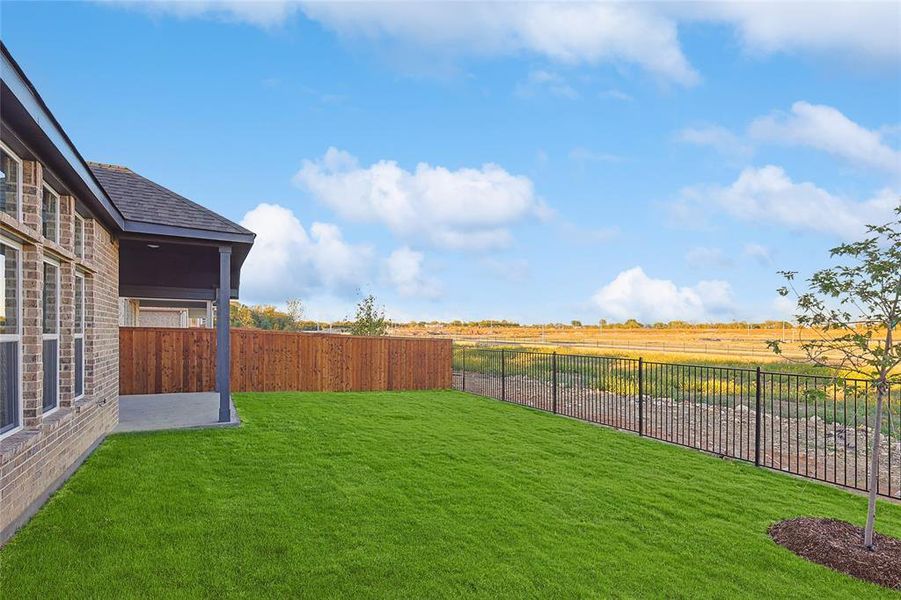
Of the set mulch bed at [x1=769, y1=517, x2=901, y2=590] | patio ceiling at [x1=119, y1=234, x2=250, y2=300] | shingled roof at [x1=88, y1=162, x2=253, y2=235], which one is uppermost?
shingled roof at [x1=88, y1=162, x2=253, y2=235]

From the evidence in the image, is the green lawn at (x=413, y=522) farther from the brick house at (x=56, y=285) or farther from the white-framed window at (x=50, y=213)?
the white-framed window at (x=50, y=213)

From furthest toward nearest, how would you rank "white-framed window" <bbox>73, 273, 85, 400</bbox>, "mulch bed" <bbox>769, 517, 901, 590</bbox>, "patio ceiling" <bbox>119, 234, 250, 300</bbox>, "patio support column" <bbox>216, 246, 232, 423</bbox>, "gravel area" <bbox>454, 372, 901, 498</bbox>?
"patio ceiling" <bbox>119, 234, 250, 300</bbox> → "patio support column" <bbox>216, 246, 232, 423</bbox> → "gravel area" <bbox>454, 372, 901, 498</bbox> → "white-framed window" <bbox>73, 273, 85, 400</bbox> → "mulch bed" <bbox>769, 517, 901, 590</bbox>

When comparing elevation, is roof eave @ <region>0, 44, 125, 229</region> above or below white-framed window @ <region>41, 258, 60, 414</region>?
above

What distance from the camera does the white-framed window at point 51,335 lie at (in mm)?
4984

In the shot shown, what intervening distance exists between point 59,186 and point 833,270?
710 centimetres

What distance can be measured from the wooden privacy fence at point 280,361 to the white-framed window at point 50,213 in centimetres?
868

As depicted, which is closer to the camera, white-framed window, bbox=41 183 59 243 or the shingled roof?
white-framed window, bbox=41 183 59 243

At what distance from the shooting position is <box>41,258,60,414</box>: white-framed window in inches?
196

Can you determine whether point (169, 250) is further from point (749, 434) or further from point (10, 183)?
point (749, 434)

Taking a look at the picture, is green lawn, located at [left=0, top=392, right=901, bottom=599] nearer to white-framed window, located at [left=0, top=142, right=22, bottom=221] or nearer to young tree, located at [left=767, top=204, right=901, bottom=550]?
young tree, located at [left=767, top=204, right=901, bottom=550]

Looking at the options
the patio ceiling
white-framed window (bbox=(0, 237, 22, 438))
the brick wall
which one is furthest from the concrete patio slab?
white-framed window (bbox=(0, 237, 22, 438))

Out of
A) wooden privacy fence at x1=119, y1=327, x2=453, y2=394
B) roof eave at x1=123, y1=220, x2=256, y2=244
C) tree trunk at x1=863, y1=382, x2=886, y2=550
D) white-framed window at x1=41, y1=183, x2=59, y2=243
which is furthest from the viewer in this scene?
wooden privacy fence at x1=119, y1=327, x2=453, y2=394

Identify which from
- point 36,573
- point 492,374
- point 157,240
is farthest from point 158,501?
point 492,374

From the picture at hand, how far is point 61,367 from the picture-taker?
5.37 metres
